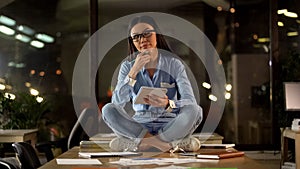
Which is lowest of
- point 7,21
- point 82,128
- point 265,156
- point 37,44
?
point 265,156

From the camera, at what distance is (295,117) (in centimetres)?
591

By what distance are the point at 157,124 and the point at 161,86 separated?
0.79 ft

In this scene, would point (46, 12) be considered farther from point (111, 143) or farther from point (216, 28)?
point (111, 143)

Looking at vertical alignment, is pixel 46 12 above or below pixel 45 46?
above

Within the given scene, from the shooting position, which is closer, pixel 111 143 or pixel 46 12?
pixel 111 143

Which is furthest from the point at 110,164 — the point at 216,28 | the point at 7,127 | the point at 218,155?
the point at 216,28

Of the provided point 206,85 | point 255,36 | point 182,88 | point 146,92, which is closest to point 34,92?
point 206,85

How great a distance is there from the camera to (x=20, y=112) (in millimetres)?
6082

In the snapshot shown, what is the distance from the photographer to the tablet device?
327 centimetres

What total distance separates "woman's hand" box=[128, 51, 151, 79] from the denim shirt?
43 mm

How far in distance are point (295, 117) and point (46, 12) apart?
3009mm

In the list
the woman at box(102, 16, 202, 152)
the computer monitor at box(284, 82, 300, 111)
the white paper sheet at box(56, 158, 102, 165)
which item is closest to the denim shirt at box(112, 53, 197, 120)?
the woman at box(102, 16, 202, 152)

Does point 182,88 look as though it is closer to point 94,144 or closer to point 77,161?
point 94,144

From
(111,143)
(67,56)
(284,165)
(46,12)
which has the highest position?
(46,12)
